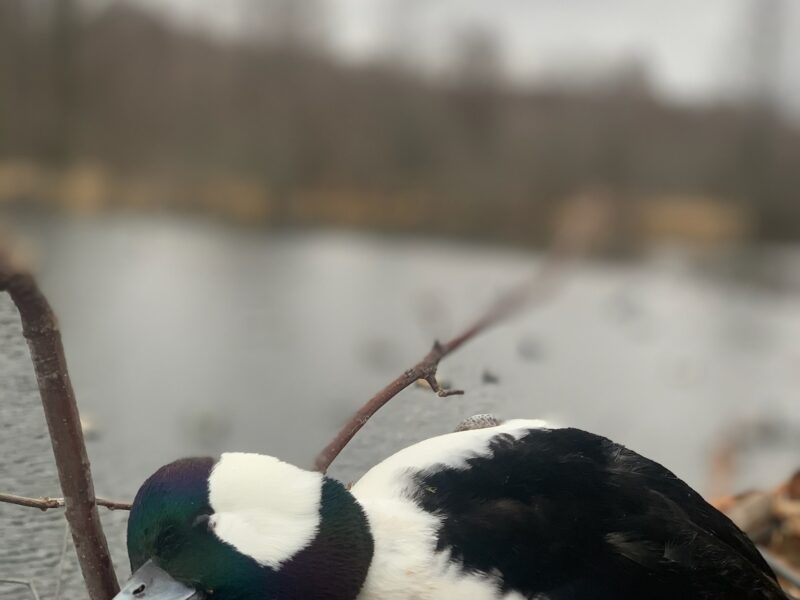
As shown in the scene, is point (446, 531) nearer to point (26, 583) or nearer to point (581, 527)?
point (581, 527)

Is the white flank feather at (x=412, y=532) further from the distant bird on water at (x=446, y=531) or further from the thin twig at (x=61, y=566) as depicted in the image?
the thin twig at (x=61, y=566)

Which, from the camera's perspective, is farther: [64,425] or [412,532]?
[412,532]

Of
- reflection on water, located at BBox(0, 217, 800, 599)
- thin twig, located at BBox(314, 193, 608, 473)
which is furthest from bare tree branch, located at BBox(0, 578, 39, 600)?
thin twig, located at BBox(314, 193, 608, 473)

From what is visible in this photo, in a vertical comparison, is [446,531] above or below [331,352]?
above

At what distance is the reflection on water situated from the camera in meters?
1.00

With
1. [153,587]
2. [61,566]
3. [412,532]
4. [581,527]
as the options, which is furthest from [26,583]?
[581,527]

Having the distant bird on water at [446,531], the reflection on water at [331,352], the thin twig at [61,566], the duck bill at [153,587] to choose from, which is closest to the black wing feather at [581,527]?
the distant bird on water at [446,531]

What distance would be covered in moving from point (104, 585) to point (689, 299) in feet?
24.4

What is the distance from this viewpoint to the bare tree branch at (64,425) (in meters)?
0.63

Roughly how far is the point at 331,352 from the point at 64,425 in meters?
3.16

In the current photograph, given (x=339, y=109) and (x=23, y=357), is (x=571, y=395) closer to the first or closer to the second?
(x=23, y=357)

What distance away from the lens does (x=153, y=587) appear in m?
0.74

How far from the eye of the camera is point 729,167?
25.9 ft

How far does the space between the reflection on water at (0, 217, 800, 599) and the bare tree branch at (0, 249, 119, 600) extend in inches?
1.9
